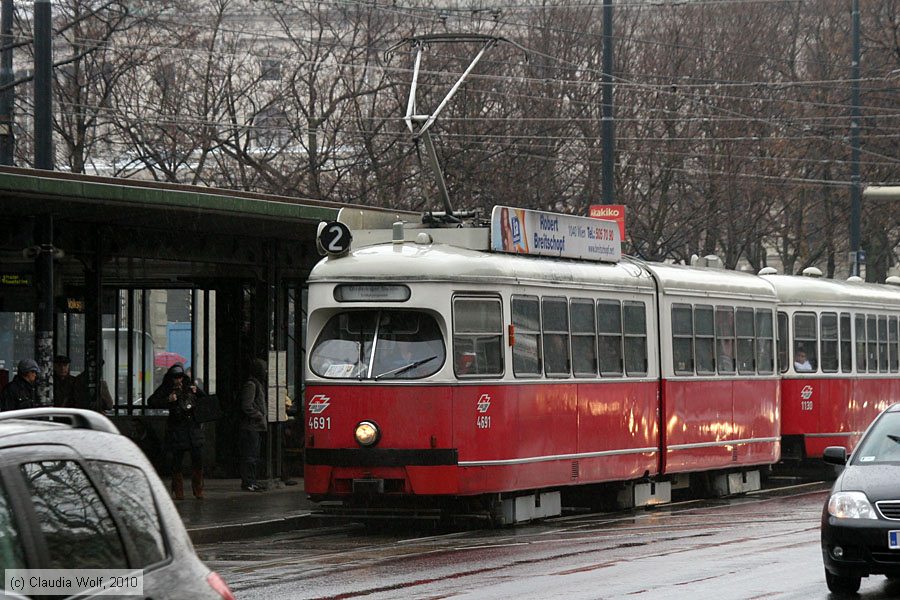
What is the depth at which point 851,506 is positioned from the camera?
38.4 feet

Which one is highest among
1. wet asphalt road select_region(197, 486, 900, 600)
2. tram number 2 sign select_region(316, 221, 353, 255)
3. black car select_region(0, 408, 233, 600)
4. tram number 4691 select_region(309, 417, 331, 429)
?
tram number 2 sign select_region(316, 221, 353, 255)

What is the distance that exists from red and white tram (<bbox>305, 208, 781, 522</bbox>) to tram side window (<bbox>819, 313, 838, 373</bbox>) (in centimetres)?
683

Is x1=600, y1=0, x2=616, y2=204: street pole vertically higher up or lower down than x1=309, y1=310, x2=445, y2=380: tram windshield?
higher up

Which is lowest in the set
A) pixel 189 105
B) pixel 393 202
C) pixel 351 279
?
pixel 351 279

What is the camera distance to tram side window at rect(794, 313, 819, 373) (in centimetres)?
2656

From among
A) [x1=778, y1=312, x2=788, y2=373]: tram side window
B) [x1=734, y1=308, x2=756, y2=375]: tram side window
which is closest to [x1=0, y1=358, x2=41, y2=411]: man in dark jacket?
[x1=734, y1=308, x2=756, y2=375]: tram side window

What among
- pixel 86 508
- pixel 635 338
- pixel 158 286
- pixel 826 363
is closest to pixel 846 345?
pixel 826 363

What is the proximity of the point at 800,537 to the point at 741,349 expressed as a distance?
Answer: 7155mm

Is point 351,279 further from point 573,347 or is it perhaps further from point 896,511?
point 896,511

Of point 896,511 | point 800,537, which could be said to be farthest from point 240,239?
point 896,511

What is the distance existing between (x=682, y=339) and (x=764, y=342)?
312 cm

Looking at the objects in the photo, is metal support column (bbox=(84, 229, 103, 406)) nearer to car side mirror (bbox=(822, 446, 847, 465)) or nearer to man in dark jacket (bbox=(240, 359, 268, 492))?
man in dark jacket (bbox=(240, 359, 268, 492))

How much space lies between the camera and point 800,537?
16.3 m

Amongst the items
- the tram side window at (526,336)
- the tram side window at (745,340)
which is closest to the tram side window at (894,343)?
the tram side window at (745,340)
